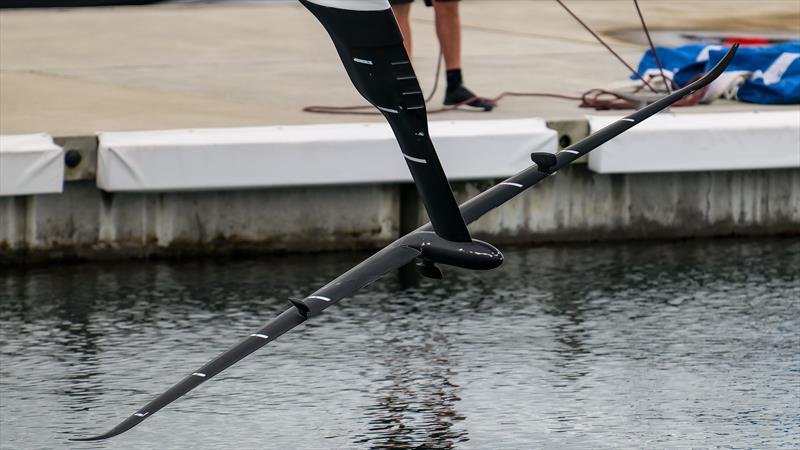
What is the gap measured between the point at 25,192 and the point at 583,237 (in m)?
2.97

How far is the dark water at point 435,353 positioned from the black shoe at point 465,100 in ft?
4.11

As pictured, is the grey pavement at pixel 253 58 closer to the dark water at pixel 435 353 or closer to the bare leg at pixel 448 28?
the bare leg at pixel 448 28

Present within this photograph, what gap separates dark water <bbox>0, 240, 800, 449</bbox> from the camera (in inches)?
271

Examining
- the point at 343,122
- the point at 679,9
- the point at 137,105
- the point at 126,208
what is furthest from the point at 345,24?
the point at 679,9

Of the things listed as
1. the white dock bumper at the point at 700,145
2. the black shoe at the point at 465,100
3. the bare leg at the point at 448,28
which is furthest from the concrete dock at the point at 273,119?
the bare leg at the point at 448,28

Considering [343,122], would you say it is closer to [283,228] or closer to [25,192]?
[283,228]

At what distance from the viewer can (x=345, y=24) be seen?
169 inches

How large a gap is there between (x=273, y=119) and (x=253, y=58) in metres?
2.78

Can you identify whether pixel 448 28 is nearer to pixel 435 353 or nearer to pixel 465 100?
pixel 465 100

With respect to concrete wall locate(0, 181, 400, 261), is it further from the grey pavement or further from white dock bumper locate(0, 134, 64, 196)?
the grey pavement

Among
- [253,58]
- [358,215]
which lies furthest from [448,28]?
[253,58]

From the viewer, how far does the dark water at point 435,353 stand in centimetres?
688

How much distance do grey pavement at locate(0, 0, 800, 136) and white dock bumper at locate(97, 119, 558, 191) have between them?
0.45 m

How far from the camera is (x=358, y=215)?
10.0m
